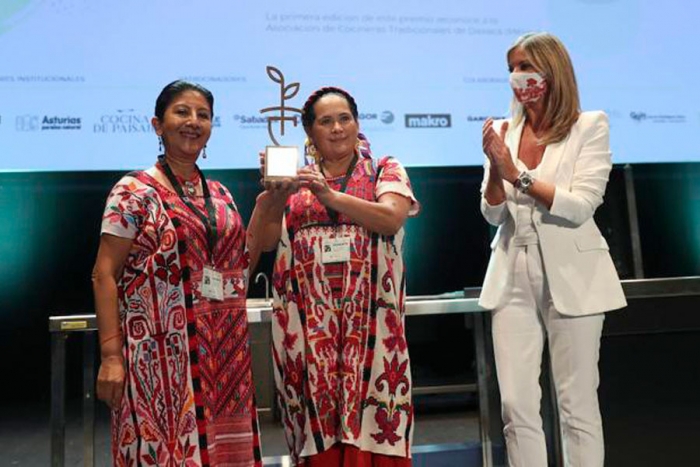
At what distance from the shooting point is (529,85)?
1672 mm

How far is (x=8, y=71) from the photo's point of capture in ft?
9.82

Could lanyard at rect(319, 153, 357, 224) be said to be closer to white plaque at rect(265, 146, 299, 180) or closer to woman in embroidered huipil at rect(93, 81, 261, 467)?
white plaque at rect(265, 146, 299, 180)

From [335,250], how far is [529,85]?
68 cm

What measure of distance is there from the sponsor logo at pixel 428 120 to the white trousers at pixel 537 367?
1732mm

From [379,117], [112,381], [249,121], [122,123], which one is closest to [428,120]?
[379,117]

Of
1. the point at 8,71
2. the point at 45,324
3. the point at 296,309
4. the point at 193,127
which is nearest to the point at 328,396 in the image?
the point at 296,309

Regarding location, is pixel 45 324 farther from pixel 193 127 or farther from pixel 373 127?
pixel 193 127

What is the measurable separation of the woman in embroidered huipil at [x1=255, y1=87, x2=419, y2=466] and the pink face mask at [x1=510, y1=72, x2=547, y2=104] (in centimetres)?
39

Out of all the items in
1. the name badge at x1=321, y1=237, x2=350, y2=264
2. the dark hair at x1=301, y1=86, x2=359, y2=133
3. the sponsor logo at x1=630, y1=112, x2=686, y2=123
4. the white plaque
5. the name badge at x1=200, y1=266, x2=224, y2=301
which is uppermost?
the sponsor logo at x1=630, y1=112, x2=686, y2=123

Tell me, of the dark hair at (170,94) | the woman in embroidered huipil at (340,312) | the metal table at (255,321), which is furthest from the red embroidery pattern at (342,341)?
the dark hair at (170,94)

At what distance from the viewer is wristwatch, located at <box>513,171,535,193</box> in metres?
1.59

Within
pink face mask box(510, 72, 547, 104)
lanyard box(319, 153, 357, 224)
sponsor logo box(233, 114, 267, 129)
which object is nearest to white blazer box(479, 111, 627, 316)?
pink face mask box(510, 72, 547, 104)

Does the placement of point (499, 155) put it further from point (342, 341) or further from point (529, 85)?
point (342, 341)

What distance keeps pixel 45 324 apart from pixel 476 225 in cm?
298
